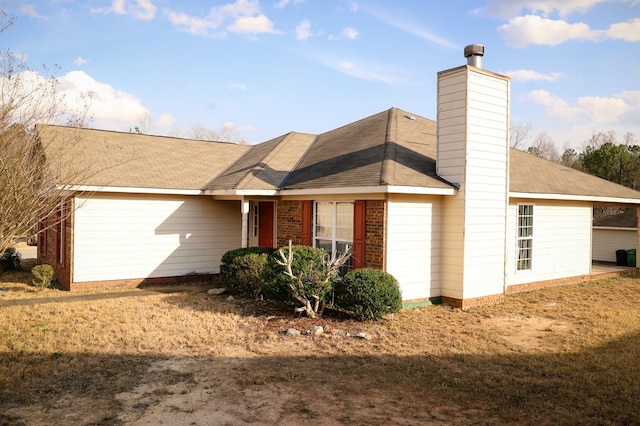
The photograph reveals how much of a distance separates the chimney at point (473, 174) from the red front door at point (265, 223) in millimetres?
5661

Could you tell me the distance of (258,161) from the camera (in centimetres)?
1502

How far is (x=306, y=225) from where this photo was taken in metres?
12.3

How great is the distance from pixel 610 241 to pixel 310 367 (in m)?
21.0

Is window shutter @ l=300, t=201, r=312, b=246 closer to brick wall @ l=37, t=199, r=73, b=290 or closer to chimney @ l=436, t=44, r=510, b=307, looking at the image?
chimney @ l=436, t=44, r=510, b=307

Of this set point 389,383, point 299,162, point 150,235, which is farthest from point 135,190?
point 389,383

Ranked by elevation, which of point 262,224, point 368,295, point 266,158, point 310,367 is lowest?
point 310,367

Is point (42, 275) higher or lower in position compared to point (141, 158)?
lower

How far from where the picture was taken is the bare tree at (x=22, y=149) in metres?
7.34

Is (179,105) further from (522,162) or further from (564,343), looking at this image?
(564,343)

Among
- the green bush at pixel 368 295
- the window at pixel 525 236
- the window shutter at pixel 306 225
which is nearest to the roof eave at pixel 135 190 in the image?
the window shutter at pixel 306 225

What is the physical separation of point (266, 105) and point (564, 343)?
24252 mm

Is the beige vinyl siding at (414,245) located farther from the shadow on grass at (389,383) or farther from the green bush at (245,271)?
the shadow on grass at (389,383)

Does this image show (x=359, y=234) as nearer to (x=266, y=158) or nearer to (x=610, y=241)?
(x=266, y=158)

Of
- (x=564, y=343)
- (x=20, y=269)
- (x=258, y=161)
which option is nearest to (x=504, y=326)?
(x=564, y=343)
